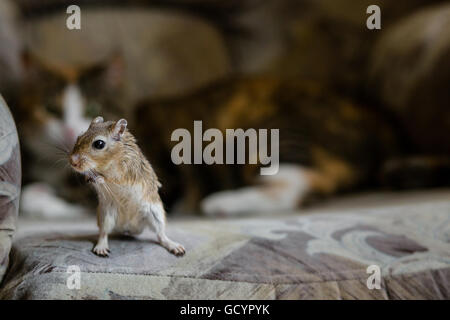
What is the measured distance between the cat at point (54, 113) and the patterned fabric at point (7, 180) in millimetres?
802

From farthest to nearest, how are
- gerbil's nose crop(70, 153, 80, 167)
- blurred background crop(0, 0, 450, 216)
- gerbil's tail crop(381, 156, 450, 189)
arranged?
blurred background crop(0, 0, 450, 216), gerbil's tail crop(381, 156, 450, 189), gerbil's nose crop(70, 153, 80, 167)

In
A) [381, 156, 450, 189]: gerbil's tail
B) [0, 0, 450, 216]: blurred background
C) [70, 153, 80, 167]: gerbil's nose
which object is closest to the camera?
[70, 153, 80, 167]: gerbil's nose

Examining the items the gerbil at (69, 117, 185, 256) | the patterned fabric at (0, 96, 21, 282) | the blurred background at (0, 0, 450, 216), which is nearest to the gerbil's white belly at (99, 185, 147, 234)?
the gerbil at (69, 117, 185, 256)

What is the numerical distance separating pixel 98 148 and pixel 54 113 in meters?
1.07

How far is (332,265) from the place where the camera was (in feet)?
2.26

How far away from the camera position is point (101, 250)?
2.16 feet

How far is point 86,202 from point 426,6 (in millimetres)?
1625

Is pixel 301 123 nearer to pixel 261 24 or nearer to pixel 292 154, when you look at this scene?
pixel 292 154

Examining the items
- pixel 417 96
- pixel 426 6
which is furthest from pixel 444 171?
pixel 426 6

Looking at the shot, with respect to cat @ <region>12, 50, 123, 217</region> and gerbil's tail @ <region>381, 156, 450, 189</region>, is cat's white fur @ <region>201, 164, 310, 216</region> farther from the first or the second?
cat @ <region>12, 50, 123, 217</region>

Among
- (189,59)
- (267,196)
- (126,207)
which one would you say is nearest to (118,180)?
(126,207)

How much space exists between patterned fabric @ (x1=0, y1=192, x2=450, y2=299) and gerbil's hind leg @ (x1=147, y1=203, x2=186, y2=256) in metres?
0.01

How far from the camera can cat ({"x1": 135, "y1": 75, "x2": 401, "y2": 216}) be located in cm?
166

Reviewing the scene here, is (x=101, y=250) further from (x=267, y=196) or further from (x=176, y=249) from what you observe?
(x=267, y=196)
